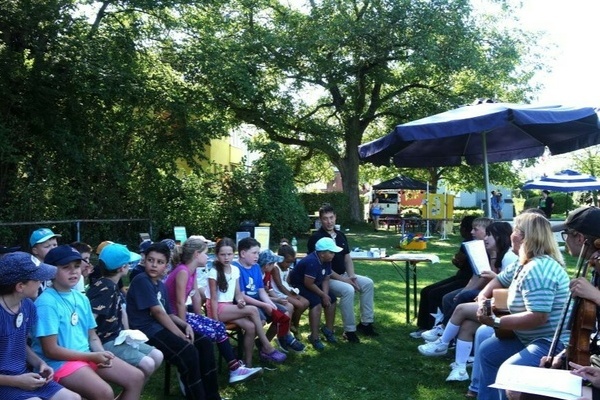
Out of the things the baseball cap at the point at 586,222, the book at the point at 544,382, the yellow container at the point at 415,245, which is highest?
the baseball cap at the point at 586,222

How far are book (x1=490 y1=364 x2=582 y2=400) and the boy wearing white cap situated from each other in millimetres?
3746

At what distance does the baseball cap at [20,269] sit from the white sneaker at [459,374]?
366cm

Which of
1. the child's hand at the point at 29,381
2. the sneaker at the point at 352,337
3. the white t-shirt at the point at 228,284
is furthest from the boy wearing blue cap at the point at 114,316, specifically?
the sneaker at the point at 352,337

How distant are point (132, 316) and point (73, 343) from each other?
969 millimetres

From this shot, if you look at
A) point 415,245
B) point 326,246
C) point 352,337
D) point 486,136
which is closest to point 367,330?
point 352,337

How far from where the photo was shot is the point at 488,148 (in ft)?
28.0

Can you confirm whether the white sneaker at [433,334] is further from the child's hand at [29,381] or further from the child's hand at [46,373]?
the child's hand at [29,381]

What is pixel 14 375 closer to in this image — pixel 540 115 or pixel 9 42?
pixel 540 115

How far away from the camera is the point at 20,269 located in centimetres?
313

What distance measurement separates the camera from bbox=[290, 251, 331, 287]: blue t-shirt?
655 cm

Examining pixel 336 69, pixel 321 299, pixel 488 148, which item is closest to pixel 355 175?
pixel 336 69

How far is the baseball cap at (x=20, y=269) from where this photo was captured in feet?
10.2

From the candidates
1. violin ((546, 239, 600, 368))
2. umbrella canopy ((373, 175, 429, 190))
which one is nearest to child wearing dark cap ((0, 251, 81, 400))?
violin ((546, 239, 600, 368))

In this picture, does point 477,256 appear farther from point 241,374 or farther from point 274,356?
point 241,374
